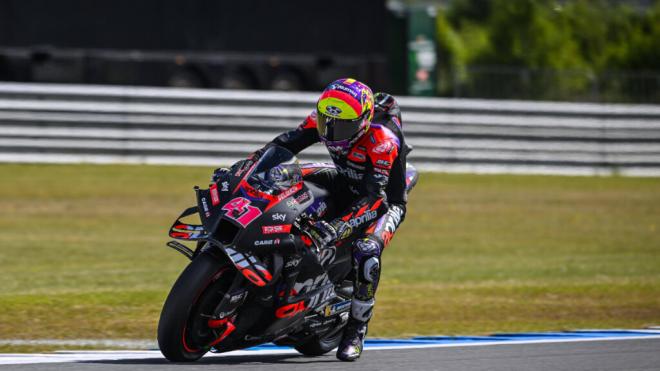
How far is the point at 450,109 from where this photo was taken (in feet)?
67.4

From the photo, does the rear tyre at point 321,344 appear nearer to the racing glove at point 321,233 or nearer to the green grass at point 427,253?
the racing glove at point 321,233

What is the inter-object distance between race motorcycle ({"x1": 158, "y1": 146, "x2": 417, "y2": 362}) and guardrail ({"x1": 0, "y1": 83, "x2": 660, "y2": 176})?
12451 millimetres

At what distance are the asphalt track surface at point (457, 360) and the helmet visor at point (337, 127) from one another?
1.41 m

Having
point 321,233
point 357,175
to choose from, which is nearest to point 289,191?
point 321,233

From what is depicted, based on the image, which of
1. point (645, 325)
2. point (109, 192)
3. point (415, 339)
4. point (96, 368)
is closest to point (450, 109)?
point (109, 192)

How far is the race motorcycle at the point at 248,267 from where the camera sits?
A: 6.42 metres

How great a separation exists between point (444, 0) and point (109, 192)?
2433cm

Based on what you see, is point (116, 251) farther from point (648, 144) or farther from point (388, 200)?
point (648, 144)

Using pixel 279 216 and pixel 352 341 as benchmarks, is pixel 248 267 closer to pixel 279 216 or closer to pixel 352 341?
pixel 279 216

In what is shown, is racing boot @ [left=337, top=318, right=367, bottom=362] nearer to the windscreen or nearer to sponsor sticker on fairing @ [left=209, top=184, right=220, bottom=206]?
the windscreen

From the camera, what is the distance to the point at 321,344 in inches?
296

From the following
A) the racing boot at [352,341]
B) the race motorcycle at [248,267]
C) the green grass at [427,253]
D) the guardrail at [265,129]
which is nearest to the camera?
the race motorcycle at [248,267]

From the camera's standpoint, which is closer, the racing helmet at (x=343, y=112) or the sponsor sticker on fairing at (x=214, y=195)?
the sponsor sticker on fairing at (x=214, y=195)

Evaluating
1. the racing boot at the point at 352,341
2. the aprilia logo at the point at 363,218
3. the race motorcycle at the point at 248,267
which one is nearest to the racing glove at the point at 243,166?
the race motorcycle at the point at 248,267
